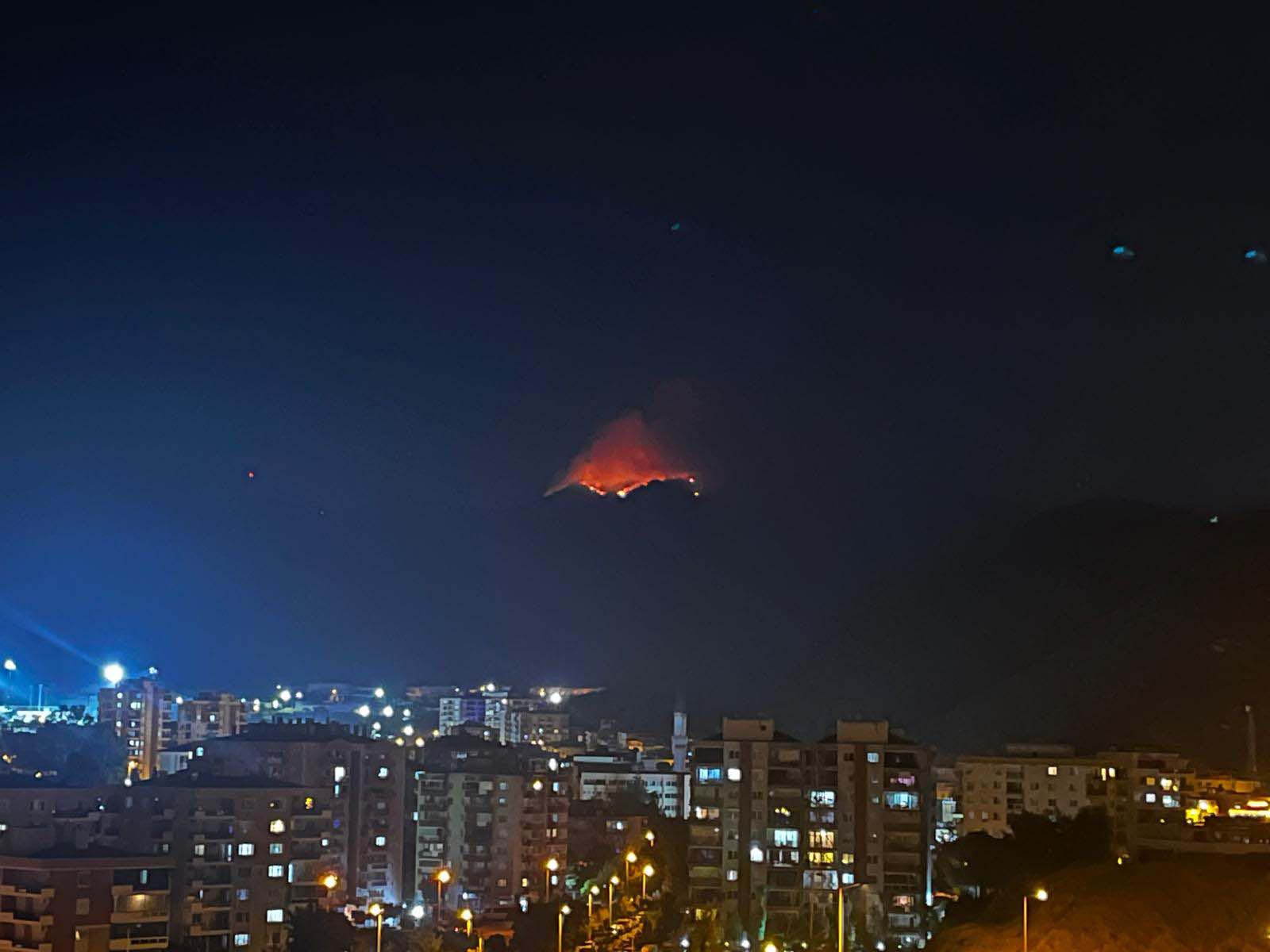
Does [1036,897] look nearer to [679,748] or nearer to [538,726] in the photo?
[679,748]

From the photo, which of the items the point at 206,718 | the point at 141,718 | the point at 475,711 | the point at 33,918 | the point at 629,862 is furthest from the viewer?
the point at 475,711

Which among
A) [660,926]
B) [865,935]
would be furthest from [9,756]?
[865,935]

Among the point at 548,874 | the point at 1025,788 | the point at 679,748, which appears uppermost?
the point at 679,748

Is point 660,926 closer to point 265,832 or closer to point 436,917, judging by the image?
point 436,917

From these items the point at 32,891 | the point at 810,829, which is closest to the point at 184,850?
the point at 32,891

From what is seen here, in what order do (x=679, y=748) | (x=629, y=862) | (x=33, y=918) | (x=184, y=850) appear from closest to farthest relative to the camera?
1. (x=33, y=918)
2. (x=184, y=850)
3. (x=629, y=862)
4. (x=679, y=748)

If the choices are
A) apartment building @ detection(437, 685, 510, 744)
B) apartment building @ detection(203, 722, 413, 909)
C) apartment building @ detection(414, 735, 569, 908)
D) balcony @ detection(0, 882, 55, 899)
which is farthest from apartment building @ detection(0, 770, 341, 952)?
apartment building @ detection(437, 685, 510, 744)

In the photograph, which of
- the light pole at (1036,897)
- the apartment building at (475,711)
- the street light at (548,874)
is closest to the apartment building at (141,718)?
the street light at (548,874)

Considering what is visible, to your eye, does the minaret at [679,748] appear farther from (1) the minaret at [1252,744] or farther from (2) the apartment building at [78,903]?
(2) the apartment building at [78,903]

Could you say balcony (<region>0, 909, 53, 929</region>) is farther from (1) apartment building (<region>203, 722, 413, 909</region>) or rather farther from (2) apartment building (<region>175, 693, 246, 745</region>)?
(2) apartment building (<region>175, 693, 246, 745</region>)
